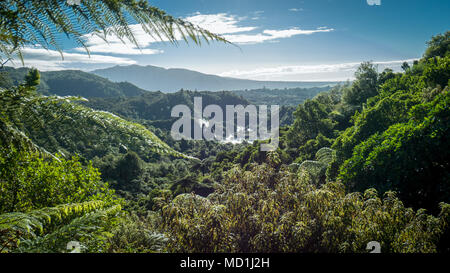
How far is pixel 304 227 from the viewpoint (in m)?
3.76

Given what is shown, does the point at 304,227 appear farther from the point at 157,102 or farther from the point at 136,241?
the point at 157,102

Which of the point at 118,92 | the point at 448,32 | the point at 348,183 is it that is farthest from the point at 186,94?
the point at 348,183

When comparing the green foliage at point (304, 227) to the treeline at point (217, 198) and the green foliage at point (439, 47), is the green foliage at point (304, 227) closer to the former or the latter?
the treeline at point (217, 198)

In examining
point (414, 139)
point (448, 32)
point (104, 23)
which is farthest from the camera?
point (448, 32)

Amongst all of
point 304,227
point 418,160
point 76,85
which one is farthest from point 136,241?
point 76,85

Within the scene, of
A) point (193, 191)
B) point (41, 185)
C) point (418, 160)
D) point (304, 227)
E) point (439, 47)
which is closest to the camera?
point (304, 227)

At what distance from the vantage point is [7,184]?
470 centimetres

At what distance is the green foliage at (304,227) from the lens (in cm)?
356

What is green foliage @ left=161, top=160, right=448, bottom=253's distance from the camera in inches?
140

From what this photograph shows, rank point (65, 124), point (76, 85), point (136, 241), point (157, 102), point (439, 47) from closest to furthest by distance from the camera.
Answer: point (65, 124) < point (136, 241) < point (439, 47) < point (157, 102) < point (76, 85)

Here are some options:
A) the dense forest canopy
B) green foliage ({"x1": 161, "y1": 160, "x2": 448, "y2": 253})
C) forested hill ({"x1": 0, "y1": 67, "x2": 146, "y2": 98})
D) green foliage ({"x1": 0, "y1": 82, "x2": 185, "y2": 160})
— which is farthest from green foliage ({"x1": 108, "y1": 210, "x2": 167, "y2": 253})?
forested hill ({"x1": 0, "y1": 67, "x2": 146, "y2": 98})
